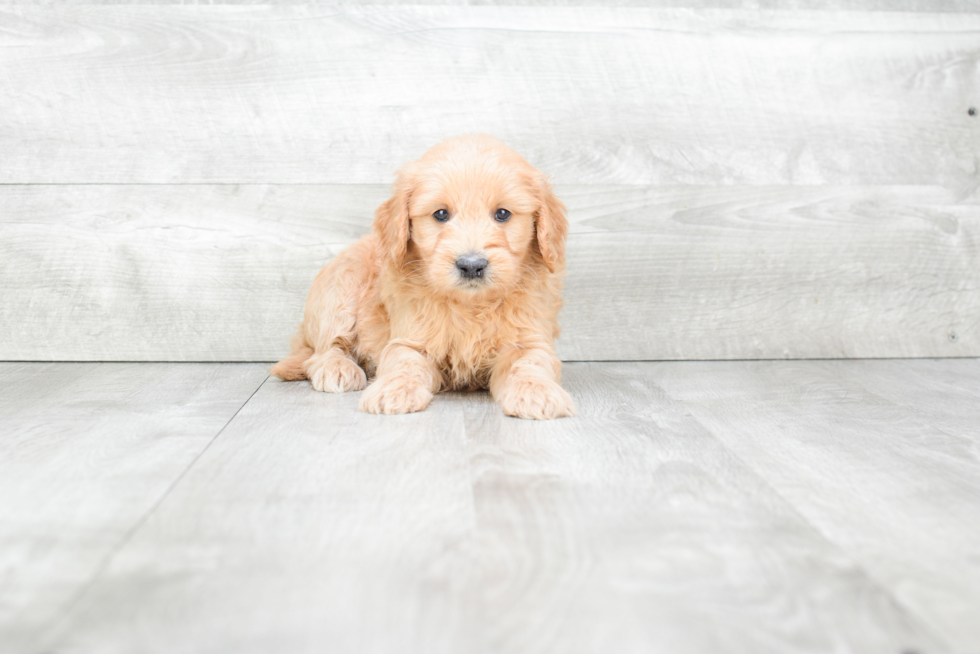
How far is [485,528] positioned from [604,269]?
1.93 metres

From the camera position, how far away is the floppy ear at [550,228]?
233 cm

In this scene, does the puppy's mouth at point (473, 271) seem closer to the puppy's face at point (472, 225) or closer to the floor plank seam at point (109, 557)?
the puppy's face at point (472, 225)

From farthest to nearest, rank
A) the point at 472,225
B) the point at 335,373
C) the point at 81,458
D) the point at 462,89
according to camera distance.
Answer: the point at 462,89 < the point at 335,373 < the point at 472,225 < the point at 81,458

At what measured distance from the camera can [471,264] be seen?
6.97ft

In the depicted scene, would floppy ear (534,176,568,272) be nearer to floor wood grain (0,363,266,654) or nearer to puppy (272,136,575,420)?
puppy (272,136,575,420)

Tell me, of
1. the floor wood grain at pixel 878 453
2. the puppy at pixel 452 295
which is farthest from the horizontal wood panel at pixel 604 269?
the puppy at pixel 452 295

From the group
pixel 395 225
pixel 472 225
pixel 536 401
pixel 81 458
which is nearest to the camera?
pixel 81 458

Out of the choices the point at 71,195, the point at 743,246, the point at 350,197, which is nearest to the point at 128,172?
the point at 71,195

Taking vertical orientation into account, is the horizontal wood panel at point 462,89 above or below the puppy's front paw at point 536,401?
above

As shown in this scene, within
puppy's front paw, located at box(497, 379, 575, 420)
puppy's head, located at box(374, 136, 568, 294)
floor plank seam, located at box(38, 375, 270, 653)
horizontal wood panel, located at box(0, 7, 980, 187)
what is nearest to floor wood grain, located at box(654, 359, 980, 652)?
puppy's front paw, located at box(497, 379, 575, 420)

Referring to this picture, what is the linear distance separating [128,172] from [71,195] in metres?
0.24

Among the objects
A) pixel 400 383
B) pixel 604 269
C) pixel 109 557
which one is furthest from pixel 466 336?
pixel 109 557

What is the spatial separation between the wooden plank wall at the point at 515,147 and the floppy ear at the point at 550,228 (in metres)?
0.69

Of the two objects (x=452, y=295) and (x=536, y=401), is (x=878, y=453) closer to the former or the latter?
(x=536, y=401)
